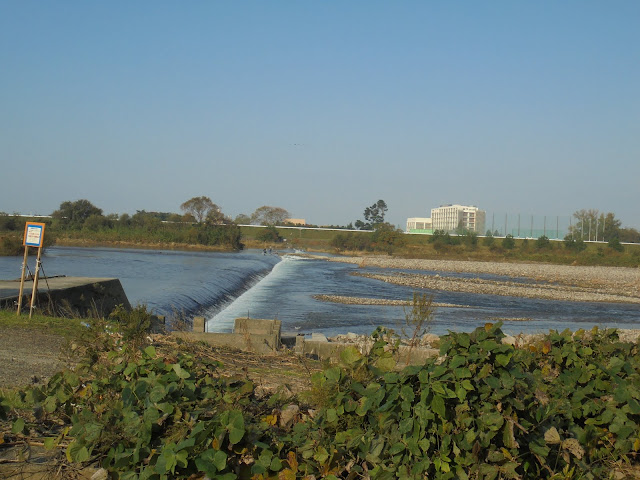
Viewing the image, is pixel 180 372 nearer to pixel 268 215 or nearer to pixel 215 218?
pixel 215 218

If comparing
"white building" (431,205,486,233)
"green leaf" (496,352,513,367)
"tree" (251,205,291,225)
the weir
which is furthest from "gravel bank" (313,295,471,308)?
"white building" (431,205,486,233)

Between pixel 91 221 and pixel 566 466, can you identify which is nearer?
pixel 566 466

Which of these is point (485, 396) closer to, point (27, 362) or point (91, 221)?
point (27, 362)

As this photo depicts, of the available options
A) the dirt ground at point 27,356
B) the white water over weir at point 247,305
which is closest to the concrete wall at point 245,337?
the white water over weir at point 247,305

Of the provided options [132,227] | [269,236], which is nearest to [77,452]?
[132,227]

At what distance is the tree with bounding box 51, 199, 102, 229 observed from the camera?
88.6 m

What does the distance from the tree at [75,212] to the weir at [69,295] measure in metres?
72.6

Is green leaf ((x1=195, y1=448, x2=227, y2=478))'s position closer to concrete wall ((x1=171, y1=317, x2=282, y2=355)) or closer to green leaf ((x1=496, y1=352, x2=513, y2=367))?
green leaf ((x1=496, y1=352, x2=513, y2=367))

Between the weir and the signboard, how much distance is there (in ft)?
5.41

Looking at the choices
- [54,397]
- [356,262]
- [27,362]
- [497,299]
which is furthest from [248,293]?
[356,262]

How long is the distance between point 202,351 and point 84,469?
12.2ft

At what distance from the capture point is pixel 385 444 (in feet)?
12.8

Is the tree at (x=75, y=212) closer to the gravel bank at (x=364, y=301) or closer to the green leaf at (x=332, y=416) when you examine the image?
the gravel bank at (x=364, y=301)

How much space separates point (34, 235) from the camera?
494 inches
